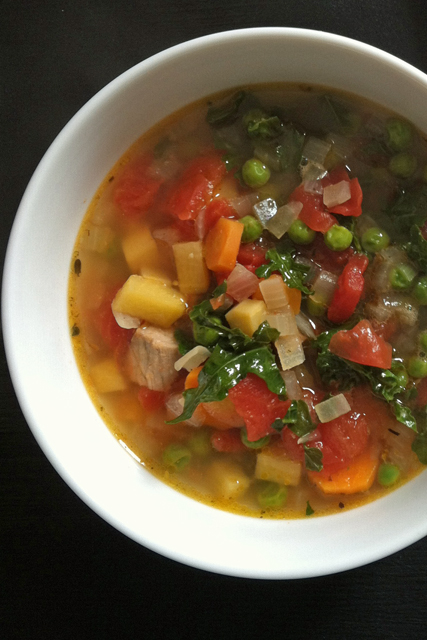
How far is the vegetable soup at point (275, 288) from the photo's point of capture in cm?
250

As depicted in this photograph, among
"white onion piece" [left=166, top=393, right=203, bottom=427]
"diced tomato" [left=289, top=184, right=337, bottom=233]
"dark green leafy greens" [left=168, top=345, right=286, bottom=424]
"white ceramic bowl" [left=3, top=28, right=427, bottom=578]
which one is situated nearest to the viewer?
"white ceramic bowl" [left=3, top=28, right=427, bottom=578]

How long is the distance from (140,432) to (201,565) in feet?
2.51

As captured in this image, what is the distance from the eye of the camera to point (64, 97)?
2.72 m

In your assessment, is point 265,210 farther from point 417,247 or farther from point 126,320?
point 126,320

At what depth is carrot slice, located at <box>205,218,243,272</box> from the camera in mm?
2473

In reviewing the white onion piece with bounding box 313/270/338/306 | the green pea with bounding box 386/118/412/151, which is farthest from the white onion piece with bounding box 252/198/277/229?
the green pea with bounding box 386/118/412/151

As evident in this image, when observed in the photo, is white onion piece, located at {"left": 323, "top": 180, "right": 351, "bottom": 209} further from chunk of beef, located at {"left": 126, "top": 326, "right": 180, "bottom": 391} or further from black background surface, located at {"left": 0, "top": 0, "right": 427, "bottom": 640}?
chunk of beef, located at {"left": 126, "top": 326, "right": 180, "bottom": 391}

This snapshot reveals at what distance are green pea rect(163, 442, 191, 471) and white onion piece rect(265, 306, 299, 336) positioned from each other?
80 cm

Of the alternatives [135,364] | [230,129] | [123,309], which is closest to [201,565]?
[135,364]

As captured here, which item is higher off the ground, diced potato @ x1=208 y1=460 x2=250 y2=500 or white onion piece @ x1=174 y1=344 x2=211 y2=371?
white onion piece @ x1=174 y1=344 x2=211 y2=371

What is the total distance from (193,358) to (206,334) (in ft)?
0.49

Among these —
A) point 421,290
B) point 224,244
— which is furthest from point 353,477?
point 224,244

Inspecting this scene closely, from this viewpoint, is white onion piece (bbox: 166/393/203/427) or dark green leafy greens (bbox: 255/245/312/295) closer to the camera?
dark green leafy greens (bbox: 255/245/312/295)

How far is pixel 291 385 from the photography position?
101 inches
